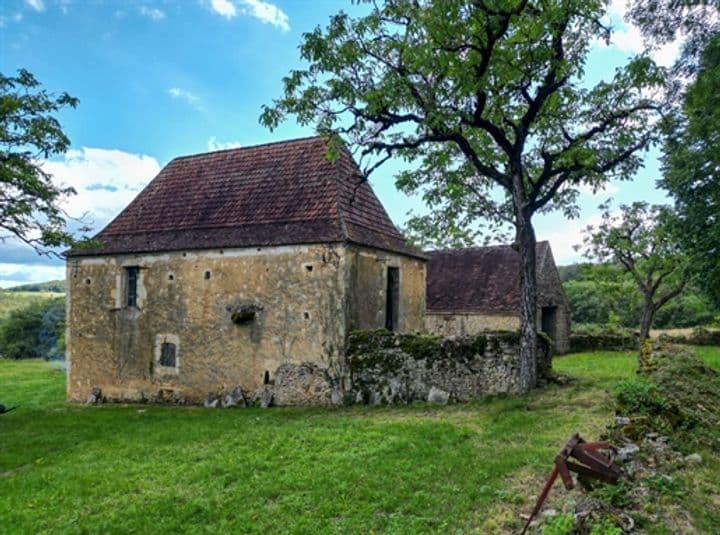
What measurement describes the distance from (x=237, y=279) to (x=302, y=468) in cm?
787

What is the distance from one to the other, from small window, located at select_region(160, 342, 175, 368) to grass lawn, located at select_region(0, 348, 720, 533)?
3.13 meters

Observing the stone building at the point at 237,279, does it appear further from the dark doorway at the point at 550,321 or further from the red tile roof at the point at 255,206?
the dark doorway at the point at 550,321

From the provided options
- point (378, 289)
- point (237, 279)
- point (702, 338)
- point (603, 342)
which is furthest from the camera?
point (702, 338)

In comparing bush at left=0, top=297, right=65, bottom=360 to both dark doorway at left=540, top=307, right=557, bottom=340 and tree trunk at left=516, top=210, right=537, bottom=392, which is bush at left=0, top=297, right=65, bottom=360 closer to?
dark doorway at left=540, top=307, right=557, bottom=340

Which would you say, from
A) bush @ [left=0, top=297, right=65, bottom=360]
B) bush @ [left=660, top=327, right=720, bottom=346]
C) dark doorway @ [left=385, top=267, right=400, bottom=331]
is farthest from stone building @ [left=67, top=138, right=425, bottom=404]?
bush @ [left=0, top=297, right=65, bottom=360]

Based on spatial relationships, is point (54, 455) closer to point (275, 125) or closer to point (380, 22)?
point (275, 125)

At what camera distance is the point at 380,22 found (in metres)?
10.6

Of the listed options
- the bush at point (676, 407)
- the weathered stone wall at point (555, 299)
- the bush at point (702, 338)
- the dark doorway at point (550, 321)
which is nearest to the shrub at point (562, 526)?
the bush at point (676, 407)

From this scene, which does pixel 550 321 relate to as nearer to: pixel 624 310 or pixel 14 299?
pixel 624 310

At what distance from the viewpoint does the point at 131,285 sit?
1609 centimetres

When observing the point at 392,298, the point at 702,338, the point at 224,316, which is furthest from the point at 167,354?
the point at 702,338

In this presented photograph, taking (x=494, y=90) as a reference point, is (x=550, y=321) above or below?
below

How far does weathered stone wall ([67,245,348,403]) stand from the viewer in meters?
13.2

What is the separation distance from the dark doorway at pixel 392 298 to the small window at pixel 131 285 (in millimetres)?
7742
